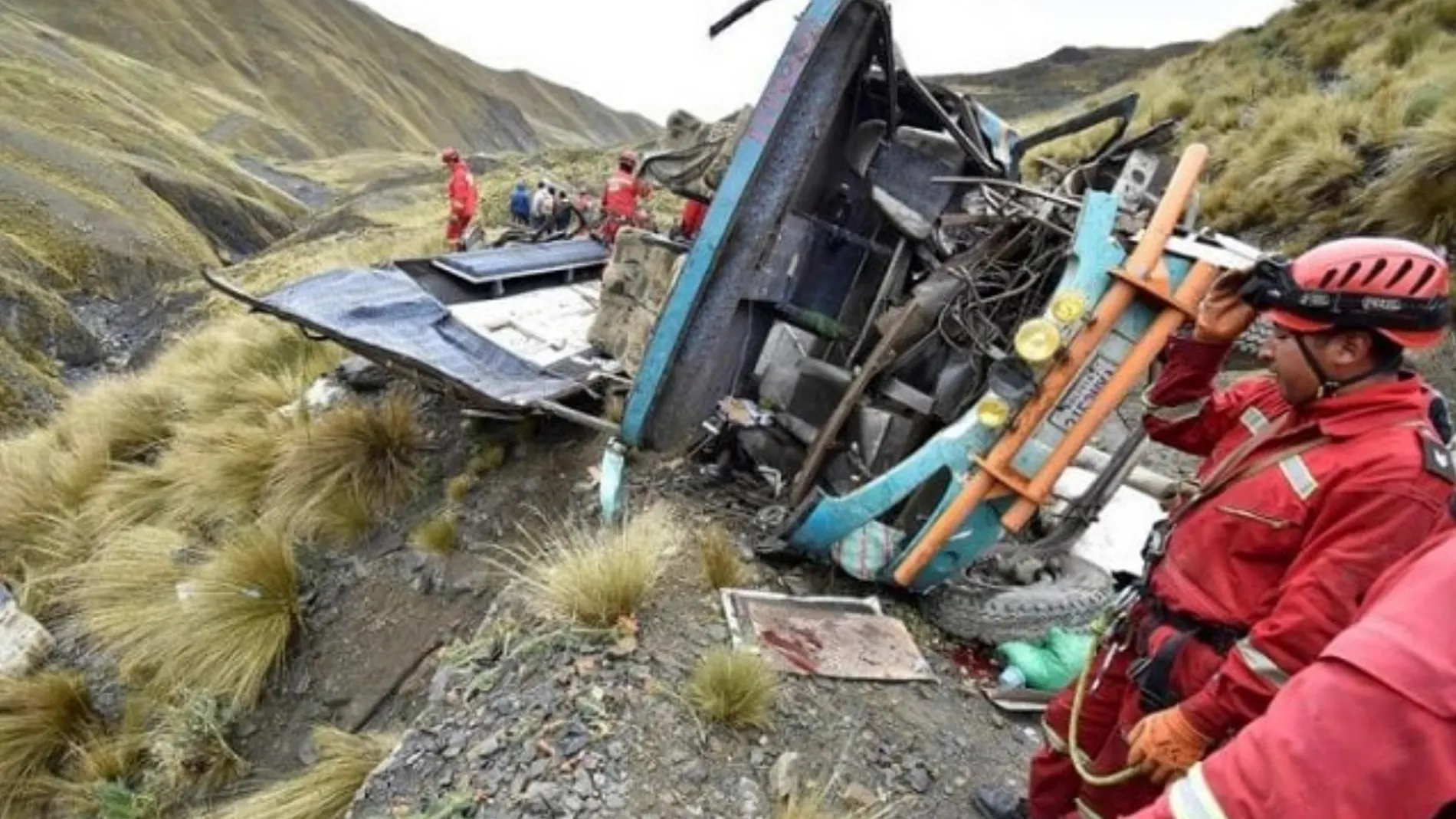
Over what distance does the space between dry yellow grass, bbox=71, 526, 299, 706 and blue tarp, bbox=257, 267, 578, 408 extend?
1158 mm

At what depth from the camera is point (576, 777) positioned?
269cm

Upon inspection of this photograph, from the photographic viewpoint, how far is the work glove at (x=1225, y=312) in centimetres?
254

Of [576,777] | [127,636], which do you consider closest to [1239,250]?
[576,777]

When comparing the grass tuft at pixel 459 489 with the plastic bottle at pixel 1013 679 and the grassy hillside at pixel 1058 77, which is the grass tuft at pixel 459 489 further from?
the grassy hillside at pixel 1058 77

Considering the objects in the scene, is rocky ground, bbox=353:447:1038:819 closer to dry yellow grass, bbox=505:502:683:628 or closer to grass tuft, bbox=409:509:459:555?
dry yellow grass, bbox=505:502:683:628

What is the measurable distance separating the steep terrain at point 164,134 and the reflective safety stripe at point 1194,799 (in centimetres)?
1193

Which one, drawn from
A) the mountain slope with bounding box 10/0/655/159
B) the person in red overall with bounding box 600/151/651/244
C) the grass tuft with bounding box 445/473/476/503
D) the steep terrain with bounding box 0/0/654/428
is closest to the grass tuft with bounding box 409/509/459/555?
the grass tuft with bounding box 445/473/476/503

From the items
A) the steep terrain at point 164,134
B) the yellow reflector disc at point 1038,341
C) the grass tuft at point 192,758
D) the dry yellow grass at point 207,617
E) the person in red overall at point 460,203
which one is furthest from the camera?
the steep terrain at point 164,134

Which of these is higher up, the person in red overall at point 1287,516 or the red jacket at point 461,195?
the person in red overall at point 1287,516

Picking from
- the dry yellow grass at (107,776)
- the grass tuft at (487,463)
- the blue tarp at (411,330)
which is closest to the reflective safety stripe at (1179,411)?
the blue tarp at (411,330)

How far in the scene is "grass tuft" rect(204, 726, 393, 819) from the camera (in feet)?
10.3

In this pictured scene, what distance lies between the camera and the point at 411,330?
5.57 meters

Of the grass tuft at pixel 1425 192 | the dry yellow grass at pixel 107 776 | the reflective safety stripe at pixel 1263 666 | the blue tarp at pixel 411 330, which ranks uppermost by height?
the grass tuft at pixel 1425 192

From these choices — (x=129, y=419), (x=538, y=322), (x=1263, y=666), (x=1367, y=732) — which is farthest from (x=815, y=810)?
(x=129, y=419)
